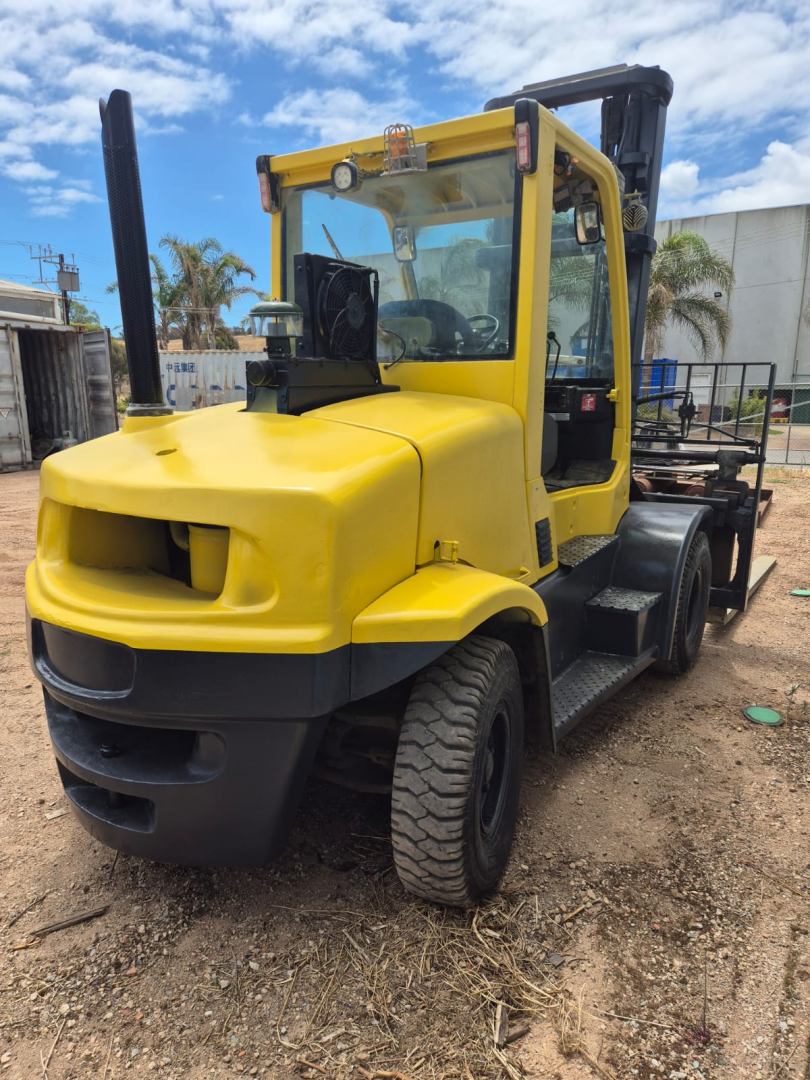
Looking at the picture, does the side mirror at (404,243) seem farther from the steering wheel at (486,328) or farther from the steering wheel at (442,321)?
the steering wheel at (486,328)

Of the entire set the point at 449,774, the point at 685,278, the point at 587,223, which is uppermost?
the point at 685,278

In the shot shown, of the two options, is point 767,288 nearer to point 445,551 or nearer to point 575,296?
point 575,296

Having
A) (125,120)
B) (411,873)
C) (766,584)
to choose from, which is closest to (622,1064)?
(411,873)

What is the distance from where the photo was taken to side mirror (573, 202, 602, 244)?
11.5 ft

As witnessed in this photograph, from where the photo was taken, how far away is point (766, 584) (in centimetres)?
706

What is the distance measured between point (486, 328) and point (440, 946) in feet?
7.54

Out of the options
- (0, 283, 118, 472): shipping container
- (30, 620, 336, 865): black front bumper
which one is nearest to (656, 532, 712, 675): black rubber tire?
(30, 620, 336, 865): black front bumper

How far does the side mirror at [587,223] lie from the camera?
3506mm

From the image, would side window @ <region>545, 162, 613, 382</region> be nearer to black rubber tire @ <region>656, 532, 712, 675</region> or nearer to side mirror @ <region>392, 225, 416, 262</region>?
side mirror @ <region>392, 225, 416, 262</region>

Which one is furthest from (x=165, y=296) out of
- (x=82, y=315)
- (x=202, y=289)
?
(x=82, y=315)

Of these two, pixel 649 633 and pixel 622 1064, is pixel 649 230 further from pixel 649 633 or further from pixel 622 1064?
pixel 622 1064

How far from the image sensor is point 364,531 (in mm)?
2232

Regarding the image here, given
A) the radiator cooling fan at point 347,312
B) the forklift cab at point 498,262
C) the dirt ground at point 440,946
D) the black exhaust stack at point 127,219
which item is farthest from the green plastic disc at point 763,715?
the black exhaust stack at point 127,219

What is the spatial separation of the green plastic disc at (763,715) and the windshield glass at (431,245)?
2589mm
